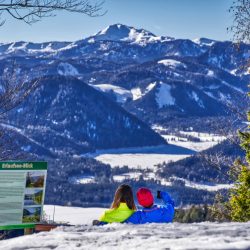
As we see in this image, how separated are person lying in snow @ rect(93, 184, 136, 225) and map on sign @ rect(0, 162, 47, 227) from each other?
107 cm

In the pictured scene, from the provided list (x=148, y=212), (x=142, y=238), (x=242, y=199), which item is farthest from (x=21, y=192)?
(x=242, y=199)

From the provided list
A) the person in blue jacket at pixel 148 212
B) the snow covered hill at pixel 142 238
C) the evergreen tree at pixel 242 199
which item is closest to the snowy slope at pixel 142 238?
the snow covered hill at pixel 142 238

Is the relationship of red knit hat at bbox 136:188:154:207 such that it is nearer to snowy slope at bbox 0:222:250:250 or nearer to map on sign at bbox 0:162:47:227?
map on sign at bbox 0:162:47:227

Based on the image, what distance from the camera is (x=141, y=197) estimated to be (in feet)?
27.6

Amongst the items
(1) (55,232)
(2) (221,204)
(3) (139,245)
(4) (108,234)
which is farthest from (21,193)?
(2) (221,204)

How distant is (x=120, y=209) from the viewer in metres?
Answer: 8.38

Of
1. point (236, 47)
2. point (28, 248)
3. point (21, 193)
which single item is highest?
point (236, 47)

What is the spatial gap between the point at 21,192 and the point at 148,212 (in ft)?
6.68

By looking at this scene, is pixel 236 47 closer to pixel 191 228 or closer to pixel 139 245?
pixel 191 228

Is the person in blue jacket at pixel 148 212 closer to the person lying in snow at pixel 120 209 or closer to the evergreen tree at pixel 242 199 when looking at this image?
the person lying in snow at pixel 120 209

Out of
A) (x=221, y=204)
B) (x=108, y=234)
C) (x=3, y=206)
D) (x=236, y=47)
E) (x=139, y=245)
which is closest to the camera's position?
(x=139, y=245)

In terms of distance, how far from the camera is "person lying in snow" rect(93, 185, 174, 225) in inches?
327

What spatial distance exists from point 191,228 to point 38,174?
352 cm

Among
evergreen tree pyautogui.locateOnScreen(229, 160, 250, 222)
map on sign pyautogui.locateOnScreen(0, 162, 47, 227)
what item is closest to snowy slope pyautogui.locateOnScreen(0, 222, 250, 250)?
map on sign pyautogui.locateOnScreen(0, 162, 47, 227)
